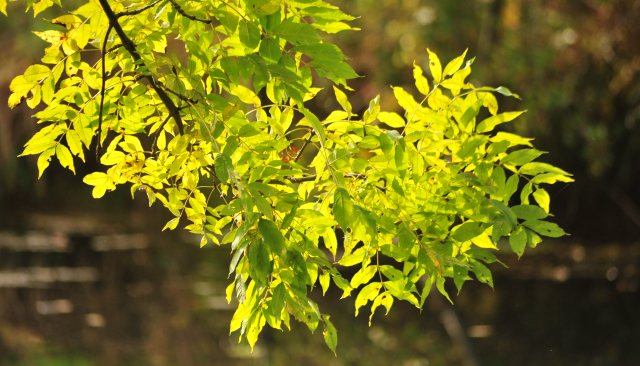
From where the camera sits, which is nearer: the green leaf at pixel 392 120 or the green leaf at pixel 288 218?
the green leaf at pixel 288 218

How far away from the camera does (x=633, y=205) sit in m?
4.46

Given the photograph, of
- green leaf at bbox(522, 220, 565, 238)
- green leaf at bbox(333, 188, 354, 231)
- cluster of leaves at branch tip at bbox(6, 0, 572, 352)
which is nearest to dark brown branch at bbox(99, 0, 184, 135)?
cluster of leaves at branch tip at bbox(6, 0, 572, 352)

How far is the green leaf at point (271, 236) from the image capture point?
1.77 feet

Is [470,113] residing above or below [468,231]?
above

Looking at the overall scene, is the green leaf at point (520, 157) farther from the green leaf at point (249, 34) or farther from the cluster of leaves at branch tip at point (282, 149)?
the green leaf at point (249, 34)

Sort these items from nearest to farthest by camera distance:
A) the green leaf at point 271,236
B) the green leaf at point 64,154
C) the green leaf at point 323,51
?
1. the green leaf at point 271,236
2. the green leaf at point 323,51
3. the green leaf at point 64,154

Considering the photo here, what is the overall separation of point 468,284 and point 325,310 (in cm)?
122

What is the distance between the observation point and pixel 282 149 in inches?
25.6

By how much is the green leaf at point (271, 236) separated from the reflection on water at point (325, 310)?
252 centimetres

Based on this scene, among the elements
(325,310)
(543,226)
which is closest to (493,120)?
(543,226)

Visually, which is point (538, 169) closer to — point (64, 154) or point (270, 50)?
point (270, 50)

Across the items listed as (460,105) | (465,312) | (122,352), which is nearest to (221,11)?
(460,105)

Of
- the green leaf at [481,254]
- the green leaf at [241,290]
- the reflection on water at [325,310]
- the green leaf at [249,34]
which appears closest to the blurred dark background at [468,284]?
the reflection on water at [325,310]

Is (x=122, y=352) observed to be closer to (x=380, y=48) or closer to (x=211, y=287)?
(x=211, y=287)
